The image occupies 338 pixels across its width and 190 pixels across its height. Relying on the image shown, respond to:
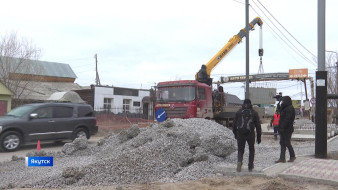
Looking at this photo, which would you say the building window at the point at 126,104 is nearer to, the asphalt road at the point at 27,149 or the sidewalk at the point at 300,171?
the asphalt road at the point at 27,149

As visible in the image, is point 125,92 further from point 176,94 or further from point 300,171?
point 300,171

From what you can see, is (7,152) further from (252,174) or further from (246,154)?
(252,174)

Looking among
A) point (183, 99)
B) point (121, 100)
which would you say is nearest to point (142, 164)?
point (183, 99)

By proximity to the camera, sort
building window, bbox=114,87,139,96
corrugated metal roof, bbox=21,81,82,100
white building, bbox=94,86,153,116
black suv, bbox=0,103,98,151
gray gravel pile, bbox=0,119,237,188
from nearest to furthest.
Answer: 1. gray gravel pile, bbox=0,119,237,188
2. black suv, bbox=0,103,98,151
3. corrugated metal roof, bbox=21,81,82,100
4. white building, bbox=94,86,153,116
5. building window, bbox=114,87,139,96

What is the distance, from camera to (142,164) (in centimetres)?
716

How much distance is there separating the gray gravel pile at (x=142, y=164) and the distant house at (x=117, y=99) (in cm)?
2069

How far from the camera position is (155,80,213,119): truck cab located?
50.2 ft

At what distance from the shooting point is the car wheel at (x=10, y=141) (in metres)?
12.0

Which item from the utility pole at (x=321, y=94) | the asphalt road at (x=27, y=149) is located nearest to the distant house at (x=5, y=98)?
the asphalt road at (x=27, y=149)

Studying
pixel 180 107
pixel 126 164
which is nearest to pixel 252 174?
pixel 126 164

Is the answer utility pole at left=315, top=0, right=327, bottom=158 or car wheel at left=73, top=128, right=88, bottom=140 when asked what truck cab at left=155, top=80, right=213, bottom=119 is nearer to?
car wheel at left=73, top=128, right=88, bottom=140

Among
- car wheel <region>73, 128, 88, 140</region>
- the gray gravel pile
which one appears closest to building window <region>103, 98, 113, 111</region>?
car wheel <region>73, 128, 88, 140</region>

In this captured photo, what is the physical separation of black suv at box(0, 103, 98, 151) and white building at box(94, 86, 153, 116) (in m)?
16.1

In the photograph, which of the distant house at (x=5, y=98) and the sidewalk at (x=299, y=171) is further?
the distant house at (x=5, y=98)
